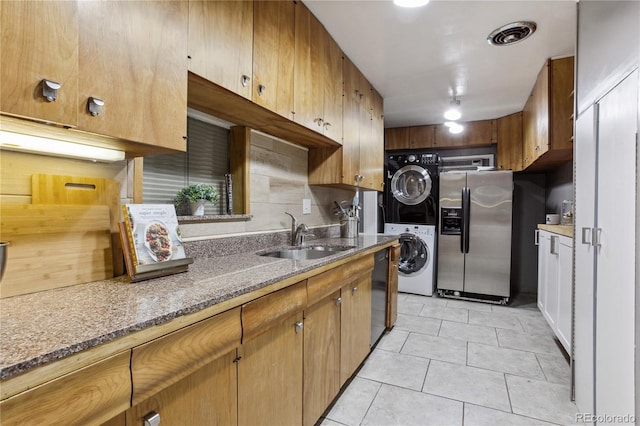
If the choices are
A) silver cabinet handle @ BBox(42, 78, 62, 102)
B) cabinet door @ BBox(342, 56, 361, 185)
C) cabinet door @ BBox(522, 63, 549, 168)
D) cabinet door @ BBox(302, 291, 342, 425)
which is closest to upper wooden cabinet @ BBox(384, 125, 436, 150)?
cabinet door @ BBox(522, 63, 549, 168)

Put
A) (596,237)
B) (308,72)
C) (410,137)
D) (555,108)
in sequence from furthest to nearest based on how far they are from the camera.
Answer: (410,137) → (555,108) → (308,72) → (596,237)

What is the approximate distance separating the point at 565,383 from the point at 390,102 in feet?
9.68

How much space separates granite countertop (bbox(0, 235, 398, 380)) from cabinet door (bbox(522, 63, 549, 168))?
2.65m

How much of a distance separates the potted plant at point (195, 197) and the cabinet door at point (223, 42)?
21.6 inches

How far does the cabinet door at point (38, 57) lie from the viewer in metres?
0.70

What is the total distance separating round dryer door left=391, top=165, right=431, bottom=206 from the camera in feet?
14.2

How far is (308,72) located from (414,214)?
2895 mm

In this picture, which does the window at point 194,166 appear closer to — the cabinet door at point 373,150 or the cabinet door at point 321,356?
the cabinet door at point 321,356

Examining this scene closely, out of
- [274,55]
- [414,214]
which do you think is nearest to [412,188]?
[414,214]

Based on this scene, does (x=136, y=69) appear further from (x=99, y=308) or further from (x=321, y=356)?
(x=321, y=356)

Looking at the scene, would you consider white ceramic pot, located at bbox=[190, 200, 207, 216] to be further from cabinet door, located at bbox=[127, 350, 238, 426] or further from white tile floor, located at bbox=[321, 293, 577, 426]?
white tile floor, located at bbox=[321, 293, 577, 426]

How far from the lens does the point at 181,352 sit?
0.83 m

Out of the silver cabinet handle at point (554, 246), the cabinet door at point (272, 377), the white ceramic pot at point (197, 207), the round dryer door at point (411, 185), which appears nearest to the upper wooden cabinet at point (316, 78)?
the white ceramic pot at point (197, 207)

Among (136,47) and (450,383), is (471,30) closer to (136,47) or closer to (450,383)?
(136,47)
